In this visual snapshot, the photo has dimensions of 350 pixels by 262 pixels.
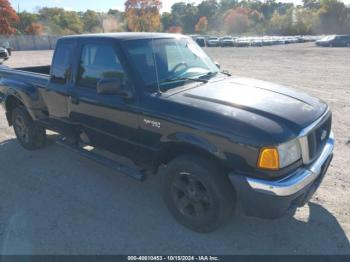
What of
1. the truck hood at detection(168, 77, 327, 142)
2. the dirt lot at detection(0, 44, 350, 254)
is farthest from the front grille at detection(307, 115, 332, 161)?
the dirt lot at detection(0, 44, 350, 254)

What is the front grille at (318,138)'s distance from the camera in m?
3.12

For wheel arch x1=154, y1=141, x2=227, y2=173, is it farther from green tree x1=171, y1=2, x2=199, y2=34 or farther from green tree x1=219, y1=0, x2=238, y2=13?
green tree x1=219, y1=0, x2=238, y2=13

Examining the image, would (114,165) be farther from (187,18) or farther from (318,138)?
(187,18)

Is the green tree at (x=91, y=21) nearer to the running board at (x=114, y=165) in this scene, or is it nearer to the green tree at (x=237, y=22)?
the green tree at (x=237, y=22)

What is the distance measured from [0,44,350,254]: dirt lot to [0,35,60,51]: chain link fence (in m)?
45.1

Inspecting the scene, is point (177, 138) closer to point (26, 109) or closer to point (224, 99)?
point (224, 99)

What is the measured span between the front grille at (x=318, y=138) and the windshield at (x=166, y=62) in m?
1.52

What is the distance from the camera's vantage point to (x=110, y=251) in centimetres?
319

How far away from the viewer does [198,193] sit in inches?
131

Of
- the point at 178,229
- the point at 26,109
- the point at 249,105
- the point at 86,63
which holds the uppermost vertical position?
the point at 86,63

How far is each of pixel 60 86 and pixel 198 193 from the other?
2590 mm

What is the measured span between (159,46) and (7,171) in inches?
121

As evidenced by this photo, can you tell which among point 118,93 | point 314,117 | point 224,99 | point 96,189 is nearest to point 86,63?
point 118,93

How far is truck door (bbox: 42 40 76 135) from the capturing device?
14.7 ft
